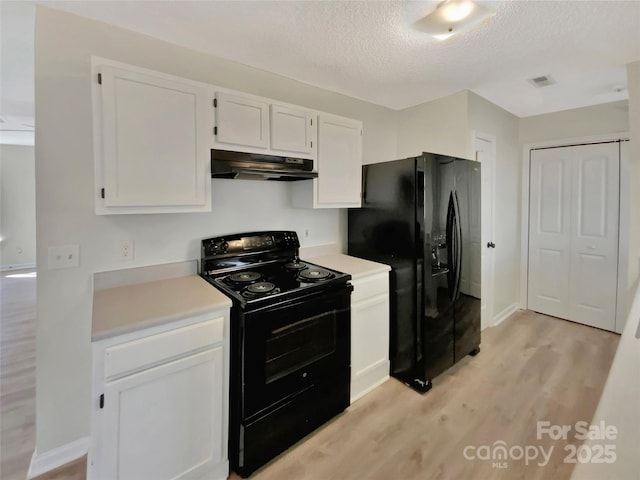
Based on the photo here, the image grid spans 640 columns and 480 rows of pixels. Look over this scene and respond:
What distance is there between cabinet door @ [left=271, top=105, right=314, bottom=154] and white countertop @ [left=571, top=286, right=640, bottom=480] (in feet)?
6.37

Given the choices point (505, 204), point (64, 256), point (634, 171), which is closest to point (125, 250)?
point (64, 256)

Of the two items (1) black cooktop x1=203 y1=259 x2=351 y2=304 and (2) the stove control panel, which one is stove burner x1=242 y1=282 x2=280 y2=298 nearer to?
(1) black cooktop x1=203 y1=259 x2=351 y2=304

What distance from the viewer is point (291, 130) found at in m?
2.17

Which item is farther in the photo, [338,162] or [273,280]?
[338,162]

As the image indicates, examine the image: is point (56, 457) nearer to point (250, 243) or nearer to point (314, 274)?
point (250, 243)

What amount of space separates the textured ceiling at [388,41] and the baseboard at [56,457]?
2379 millimetres

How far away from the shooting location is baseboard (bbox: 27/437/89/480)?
1.67 meters

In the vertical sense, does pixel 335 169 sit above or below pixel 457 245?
above

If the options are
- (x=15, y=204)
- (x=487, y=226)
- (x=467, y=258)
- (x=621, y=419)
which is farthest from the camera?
(x=15, y=204)

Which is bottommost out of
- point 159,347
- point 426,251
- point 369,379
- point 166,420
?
point 369,379

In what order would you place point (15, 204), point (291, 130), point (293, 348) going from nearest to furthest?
point (293, 348), point (291, 130), point (15, 204)

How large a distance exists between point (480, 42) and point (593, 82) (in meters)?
1.51

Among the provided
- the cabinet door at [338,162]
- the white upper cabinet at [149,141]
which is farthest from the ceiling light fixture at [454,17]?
the white upper cabinet at [149,141]

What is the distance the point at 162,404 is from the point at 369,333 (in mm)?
1416
